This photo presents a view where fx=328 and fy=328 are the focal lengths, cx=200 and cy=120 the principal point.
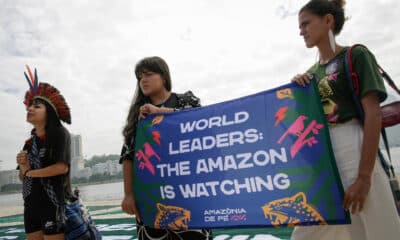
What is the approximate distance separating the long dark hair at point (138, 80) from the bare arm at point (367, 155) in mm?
1125

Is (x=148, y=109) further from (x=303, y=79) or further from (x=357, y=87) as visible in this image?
(x=357, y=87)

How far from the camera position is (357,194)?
137 cm

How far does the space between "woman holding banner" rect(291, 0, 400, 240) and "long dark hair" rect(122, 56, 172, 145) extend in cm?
79

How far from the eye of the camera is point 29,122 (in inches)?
98.0

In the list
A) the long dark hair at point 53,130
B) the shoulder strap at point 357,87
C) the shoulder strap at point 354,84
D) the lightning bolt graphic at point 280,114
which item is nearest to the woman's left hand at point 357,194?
the shoulder strap at point 357,87

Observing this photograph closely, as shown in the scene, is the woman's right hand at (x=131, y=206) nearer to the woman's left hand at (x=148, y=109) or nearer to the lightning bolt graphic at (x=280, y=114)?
the woman's left hand at (x=148, y=109)

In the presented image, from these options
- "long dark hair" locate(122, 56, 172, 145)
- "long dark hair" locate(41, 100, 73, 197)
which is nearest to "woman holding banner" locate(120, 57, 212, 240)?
"long dark hair" locate(122, 56, 172, 145)

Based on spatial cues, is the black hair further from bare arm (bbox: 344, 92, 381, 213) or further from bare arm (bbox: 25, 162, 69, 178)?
bare arm (bbox: 25, 162, 69, 178)

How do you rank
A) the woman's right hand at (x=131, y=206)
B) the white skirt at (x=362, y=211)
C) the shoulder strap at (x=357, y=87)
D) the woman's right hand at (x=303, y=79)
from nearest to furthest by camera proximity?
1. the white skirt at (x=362, y=211)
2. the shoulder strap at (x=357, y=87)
3. the woman's right hand at (x=303, y=79)
4. the woman's right hand at (x=131, y=206)

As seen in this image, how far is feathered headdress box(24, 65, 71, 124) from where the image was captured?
8.41 ft

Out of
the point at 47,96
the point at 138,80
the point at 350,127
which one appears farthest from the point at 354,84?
the point at 47,96

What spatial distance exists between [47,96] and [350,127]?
2173mm

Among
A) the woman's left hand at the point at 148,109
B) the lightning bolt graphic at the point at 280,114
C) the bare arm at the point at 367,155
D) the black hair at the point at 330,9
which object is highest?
the black hair at the point at 330,9

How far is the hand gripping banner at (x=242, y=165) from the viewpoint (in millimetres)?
1487
